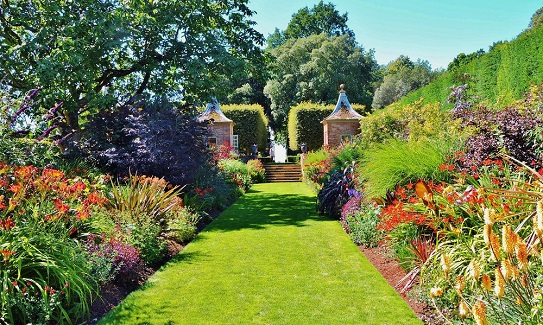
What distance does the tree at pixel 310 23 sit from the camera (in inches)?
1683

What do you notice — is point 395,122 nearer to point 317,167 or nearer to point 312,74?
point 317,167

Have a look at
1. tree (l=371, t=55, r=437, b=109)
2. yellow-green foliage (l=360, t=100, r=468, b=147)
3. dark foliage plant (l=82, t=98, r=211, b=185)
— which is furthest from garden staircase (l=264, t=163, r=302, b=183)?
tree (l=371, t=55, r=437, b=109)

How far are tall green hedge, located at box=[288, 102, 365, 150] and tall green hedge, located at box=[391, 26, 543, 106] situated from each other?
12.7 m

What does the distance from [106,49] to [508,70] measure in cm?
1106

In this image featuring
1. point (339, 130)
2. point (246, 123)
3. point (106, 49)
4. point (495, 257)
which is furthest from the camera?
point (246, 123)

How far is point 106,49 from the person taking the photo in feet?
34.5

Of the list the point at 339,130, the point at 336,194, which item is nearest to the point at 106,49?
the point at 336,194

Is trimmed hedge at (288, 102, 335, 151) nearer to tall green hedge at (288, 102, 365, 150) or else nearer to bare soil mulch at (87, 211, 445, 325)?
tall green hedge at (288, 102, 365, 150)

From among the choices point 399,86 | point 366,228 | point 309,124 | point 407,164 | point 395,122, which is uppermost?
point 399,86

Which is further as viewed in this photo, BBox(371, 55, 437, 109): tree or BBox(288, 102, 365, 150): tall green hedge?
BBox(371, 55, 437, 109): tree

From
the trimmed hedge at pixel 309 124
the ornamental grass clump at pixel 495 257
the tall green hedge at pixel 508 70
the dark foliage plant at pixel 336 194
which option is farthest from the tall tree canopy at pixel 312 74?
the ornamental grass clump at pixel 495 257

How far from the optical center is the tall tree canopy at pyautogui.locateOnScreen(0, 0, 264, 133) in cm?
985

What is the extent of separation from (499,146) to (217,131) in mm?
19020

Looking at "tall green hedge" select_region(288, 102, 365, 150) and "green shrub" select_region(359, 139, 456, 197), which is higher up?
→ "tall green hedge" select_region(288, 102, 365, 150)
